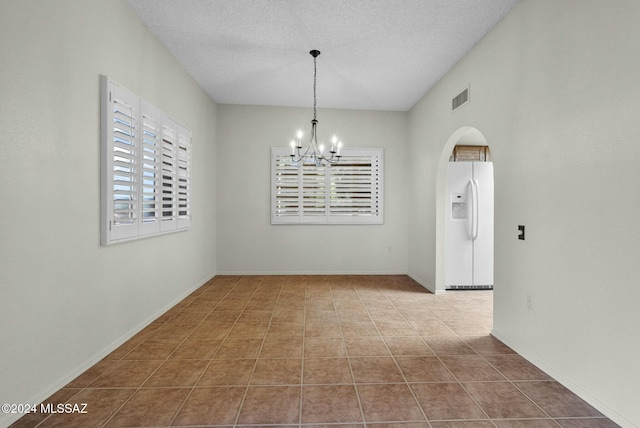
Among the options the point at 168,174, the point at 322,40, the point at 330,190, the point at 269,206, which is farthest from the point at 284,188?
the point at 322,40

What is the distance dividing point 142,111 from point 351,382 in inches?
118

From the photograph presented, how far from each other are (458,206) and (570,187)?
2.61m

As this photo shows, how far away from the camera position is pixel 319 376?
236 centimetres

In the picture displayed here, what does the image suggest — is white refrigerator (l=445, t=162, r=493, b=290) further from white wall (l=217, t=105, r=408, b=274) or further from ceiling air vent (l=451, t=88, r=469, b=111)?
white wall (l=217, t=105, r=408, b=274)

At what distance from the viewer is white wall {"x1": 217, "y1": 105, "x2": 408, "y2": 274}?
18.7 feet

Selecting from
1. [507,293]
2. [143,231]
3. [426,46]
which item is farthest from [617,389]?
[143,231]

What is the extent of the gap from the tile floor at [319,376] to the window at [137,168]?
1.07 meters

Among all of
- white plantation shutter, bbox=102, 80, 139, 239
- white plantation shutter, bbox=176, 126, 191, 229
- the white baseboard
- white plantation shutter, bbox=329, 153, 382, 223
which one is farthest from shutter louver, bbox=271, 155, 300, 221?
the white baseboard

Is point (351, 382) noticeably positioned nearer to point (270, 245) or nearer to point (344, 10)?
point (344, 10)

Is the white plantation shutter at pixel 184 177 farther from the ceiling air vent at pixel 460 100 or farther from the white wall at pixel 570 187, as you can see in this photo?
the white wall at pixel 570 187

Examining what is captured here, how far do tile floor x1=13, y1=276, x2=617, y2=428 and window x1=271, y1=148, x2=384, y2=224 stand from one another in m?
2.20

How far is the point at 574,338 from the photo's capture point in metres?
2.16

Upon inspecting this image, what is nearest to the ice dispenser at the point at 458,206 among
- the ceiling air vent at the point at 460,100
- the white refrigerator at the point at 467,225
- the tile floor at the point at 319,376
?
the white refrigerator at the point at 467,225

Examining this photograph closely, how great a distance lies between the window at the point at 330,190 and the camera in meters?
5.73
